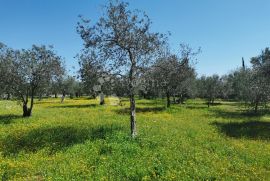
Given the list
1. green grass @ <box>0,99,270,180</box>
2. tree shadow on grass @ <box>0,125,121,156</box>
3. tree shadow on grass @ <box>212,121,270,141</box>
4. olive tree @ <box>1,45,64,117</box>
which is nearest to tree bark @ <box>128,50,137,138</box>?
green grass @ <box>0,99,270,180</box>

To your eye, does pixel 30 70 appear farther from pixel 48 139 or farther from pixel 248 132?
pixel 248 132

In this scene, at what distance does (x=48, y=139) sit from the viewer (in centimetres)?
2316

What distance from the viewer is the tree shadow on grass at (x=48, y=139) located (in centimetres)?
2036

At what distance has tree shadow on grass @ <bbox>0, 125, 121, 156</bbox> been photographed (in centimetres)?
2036

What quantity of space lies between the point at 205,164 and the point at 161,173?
317 cm

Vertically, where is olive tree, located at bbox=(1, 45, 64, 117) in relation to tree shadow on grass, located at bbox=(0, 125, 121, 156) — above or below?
above

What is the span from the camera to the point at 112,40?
24.0 m

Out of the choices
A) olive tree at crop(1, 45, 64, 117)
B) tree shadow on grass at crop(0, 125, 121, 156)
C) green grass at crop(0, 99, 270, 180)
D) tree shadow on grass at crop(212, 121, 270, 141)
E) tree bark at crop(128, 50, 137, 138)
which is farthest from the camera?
olive tree at crop(1, 45, 64, 117)

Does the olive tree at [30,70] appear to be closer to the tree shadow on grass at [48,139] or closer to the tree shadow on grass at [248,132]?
the tree shadow on grass at [48,139]

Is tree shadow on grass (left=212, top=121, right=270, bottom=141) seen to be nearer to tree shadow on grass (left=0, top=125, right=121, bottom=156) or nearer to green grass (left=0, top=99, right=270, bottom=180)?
green grass (left=0, top=99, right=270, bottom=180)

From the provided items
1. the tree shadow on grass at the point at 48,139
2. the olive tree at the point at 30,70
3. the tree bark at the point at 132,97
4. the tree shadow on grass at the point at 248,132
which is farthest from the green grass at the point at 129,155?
the olive tree at the point at 30,70

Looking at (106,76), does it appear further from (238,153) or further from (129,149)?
(238,153)

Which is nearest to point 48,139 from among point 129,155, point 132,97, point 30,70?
point 132,97

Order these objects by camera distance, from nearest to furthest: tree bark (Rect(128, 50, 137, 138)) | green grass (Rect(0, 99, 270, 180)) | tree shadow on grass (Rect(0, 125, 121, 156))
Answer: green grass (Rect(0, 99, 270, 180)), tree shadow on grass (Rect(0, 125, 121, 156)), tree bark (Rect(128, 50, 137, 138))
